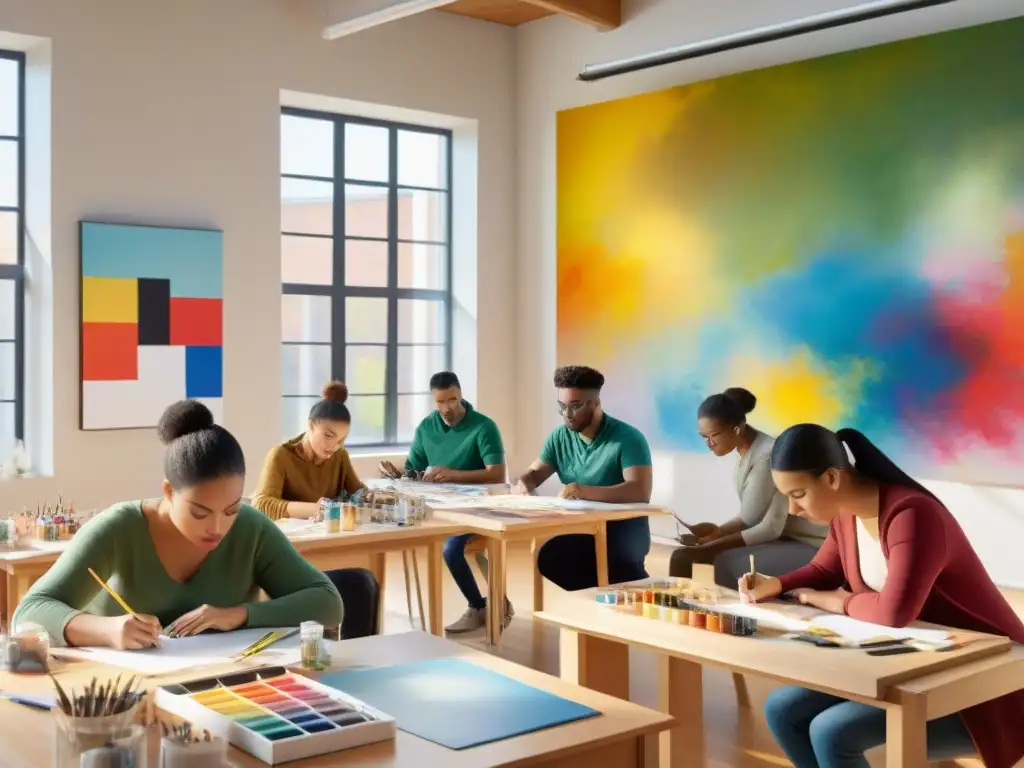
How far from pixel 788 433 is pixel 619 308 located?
5.61m

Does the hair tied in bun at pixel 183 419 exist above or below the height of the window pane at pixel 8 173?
below

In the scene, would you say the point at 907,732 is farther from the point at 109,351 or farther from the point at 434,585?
the point at 109,351

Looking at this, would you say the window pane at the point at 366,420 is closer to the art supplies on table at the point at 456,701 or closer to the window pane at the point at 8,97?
the window pane at the point at 8,97

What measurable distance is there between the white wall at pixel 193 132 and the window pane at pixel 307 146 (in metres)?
0.41

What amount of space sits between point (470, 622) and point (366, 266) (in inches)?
148

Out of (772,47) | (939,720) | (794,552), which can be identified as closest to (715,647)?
(939,720)

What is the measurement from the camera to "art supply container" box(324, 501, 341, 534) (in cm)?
459

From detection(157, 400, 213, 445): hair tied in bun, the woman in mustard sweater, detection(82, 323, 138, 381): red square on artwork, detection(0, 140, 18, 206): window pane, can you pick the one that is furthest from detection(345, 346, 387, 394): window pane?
detection(157, 400, 213, 445): hair tied in bun

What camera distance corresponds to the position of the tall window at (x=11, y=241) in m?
7.16

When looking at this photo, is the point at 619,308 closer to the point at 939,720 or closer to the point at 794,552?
the point at 794,552

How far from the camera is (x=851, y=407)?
282 inches

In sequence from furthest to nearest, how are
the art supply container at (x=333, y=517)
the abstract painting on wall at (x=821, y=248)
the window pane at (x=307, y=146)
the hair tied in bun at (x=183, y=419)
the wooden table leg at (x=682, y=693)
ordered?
the window pane at (x=307, y=146)
the abstract painting on wall at (x=821, y=248)
the art supply container at (x=333, y=517)
the hair tied in bun at (x=183, y=419)
the wooden table leg at (x=682, y=693)

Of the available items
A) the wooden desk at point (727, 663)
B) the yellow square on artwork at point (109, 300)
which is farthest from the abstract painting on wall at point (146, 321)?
the wooden desk at point (727, 663)

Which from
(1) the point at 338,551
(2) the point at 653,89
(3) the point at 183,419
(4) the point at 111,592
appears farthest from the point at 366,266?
(4) the point at 111,592
